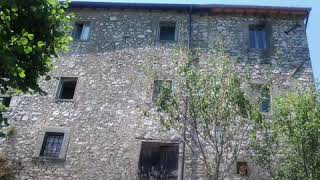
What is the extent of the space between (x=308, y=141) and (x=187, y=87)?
3.50 meters

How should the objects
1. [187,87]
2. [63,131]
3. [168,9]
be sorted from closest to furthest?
[187,87]
[63,131]
[168,9]

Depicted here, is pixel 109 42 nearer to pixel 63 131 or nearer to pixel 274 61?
pixel 63 131

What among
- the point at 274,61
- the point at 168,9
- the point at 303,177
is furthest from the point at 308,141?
the point at 168,9

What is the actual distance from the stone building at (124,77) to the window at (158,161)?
35 millimetres

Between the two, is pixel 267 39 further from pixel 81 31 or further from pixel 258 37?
pixel 81 31

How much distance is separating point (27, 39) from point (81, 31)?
9.52 metres

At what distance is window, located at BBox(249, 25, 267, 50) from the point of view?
16516mm

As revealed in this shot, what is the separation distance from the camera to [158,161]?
551 inches

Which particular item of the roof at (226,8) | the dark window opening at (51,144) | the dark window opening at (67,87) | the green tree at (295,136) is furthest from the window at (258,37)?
the dark window opening at (51,144)

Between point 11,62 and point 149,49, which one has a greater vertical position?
point 149,49

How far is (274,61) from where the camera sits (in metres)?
15.8

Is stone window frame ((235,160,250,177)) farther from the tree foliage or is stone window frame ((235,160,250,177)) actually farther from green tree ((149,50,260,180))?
the tree foliage

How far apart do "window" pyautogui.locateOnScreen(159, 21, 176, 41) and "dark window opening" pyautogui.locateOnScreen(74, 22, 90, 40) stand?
3095 mm

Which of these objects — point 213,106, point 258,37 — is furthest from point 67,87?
point 258,37
